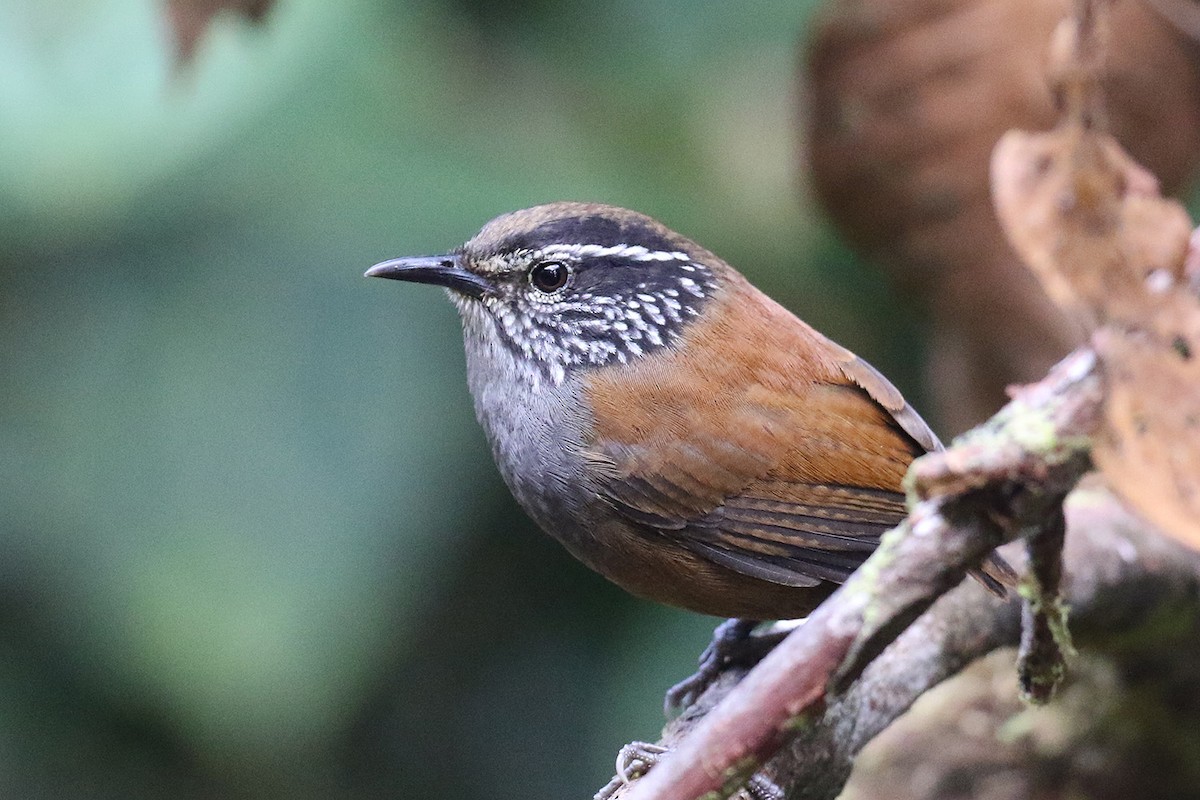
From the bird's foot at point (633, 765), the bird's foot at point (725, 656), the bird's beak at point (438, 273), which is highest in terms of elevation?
the bird's beak at point (438, 273)

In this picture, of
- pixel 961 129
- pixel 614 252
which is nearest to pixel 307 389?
pixel 614 252

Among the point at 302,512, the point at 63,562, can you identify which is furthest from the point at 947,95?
the point at 63,562

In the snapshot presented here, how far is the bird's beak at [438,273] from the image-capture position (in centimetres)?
287

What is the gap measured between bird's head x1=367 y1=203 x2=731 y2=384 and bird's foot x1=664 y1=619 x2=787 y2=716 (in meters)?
0.77

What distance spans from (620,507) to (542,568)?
1.69 meters

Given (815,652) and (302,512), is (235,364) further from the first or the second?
(815,652)

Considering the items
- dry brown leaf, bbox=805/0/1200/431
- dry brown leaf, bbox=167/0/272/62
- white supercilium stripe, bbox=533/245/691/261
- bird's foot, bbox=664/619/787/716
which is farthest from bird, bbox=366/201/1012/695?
dry brown leaf, bbox=805/0/1200/431

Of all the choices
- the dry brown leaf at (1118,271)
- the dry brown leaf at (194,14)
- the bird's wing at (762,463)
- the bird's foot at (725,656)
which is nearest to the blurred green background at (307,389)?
the bird's foot at (725,656)

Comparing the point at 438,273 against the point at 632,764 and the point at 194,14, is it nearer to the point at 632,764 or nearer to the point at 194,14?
the point at 194,14

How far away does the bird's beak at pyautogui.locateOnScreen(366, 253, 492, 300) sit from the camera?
2.87 m

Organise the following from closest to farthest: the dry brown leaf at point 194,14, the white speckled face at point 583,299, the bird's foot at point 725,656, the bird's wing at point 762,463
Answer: the dry brown leaf at point 194,14 < the bird's wing at point 762,463 < the white speckled face at point 583,299 < the bird's foot at point 725,656

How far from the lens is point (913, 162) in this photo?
391 cm

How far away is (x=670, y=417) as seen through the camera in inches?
104

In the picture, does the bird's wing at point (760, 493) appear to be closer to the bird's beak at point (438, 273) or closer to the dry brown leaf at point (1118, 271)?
the bird's beak at point (438, 273)
